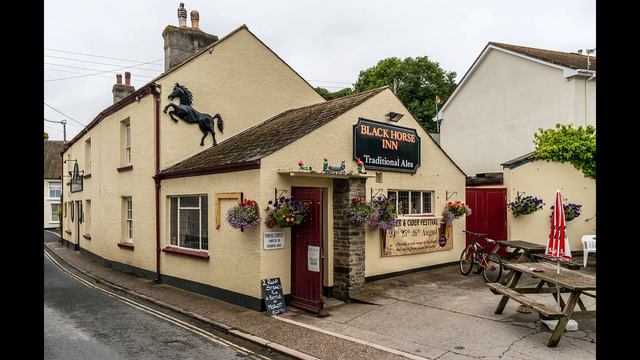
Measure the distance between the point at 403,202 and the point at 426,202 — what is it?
46.4 inches

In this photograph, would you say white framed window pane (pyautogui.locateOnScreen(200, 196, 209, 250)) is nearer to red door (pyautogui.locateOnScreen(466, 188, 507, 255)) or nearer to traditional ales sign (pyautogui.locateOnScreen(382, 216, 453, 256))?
traditional ales sign (pyautogui.locateOnScreen(382, 216, 453, 256))

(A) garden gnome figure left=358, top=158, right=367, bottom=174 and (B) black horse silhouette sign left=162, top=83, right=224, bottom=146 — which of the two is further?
(B) black horse silhouette sign left=162, top=83, right=224, bottom=146

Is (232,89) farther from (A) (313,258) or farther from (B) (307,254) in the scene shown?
(A) (313,258)

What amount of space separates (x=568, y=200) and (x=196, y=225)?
12.6 meters

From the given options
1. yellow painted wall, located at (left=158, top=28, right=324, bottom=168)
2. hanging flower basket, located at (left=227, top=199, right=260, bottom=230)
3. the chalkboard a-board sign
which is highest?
yellow painted wall, located at (left=158, top=28, right=324, bottom=168)

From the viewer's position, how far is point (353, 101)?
12227 mm

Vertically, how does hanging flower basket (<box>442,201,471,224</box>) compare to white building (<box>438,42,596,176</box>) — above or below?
below

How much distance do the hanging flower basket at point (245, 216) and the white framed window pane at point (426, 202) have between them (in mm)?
6202

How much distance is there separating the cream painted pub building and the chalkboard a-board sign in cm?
19

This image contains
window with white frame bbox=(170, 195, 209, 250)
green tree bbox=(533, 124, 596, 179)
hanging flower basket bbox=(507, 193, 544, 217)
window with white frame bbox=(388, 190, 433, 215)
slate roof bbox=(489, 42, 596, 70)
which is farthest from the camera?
slate roof bbox=(489, 42, 596, 70)

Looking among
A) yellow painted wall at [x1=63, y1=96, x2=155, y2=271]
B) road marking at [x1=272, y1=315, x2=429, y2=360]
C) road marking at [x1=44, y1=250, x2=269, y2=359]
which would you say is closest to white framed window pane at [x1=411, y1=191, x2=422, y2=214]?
road marking at [x1=272, y1=315, x2=429, y2=360]

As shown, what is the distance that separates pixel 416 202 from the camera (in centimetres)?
1344

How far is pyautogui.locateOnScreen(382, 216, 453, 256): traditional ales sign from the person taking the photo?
12.1 metres

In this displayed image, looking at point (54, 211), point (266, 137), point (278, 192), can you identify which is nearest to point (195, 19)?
point (266, 137)
